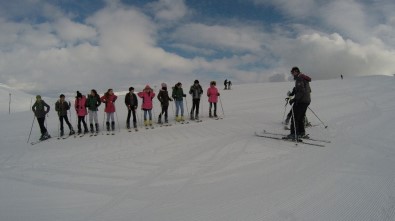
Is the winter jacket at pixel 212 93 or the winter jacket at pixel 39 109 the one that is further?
the winter jacket at pixel 212 93

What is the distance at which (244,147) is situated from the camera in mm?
9156

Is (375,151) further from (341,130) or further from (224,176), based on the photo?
(224,176)

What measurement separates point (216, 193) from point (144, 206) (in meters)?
1.31

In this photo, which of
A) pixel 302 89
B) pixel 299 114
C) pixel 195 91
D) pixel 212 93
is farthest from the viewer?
pixel 212 93

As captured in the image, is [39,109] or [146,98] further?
[146,98]

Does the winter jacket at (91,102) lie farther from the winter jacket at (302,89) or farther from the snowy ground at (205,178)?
the winter jacket at (302,89)

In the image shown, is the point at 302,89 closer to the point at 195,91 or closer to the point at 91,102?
the point at 195,91

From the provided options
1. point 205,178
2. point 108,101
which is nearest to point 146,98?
point 108,101

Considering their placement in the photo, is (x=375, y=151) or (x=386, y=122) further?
(x=386, y=122)

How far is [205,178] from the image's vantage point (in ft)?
21.4

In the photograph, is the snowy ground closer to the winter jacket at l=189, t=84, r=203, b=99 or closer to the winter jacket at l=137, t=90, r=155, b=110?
the winter jacket at l=137, t=90, r=155, b=110

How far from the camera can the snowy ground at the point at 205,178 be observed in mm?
4949

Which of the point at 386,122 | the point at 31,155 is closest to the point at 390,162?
the point at 386,122

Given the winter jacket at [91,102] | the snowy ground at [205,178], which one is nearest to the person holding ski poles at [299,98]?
the snowy ground at [205,178]
